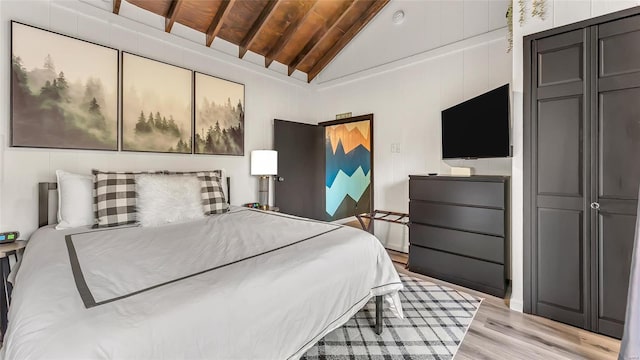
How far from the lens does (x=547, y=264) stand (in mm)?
2096

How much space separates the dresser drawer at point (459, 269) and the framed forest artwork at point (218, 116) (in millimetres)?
2596

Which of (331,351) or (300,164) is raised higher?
(300,164)

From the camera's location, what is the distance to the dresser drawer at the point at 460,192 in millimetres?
2434

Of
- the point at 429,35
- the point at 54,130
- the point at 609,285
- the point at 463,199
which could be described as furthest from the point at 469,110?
the point at 54,130

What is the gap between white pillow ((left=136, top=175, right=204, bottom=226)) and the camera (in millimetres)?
2150

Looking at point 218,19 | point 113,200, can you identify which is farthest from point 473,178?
point 218,19

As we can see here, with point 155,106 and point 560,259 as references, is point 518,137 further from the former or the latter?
point 155,106

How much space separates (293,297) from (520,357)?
1.54 metres

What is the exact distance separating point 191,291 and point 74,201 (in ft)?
6.18

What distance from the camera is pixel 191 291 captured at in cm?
97

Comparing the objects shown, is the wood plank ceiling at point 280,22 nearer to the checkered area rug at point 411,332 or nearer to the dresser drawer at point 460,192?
the dresser drawer at point 460,192

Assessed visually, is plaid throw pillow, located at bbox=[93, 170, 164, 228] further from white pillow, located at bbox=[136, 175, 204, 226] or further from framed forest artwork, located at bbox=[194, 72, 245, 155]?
framed forest artwork, located at bbox=[194, 72, 245, 155]

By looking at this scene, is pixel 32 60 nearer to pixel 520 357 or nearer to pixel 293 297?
pixel 293 297

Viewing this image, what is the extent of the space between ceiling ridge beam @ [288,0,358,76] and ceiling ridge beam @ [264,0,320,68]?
1.13 ft
